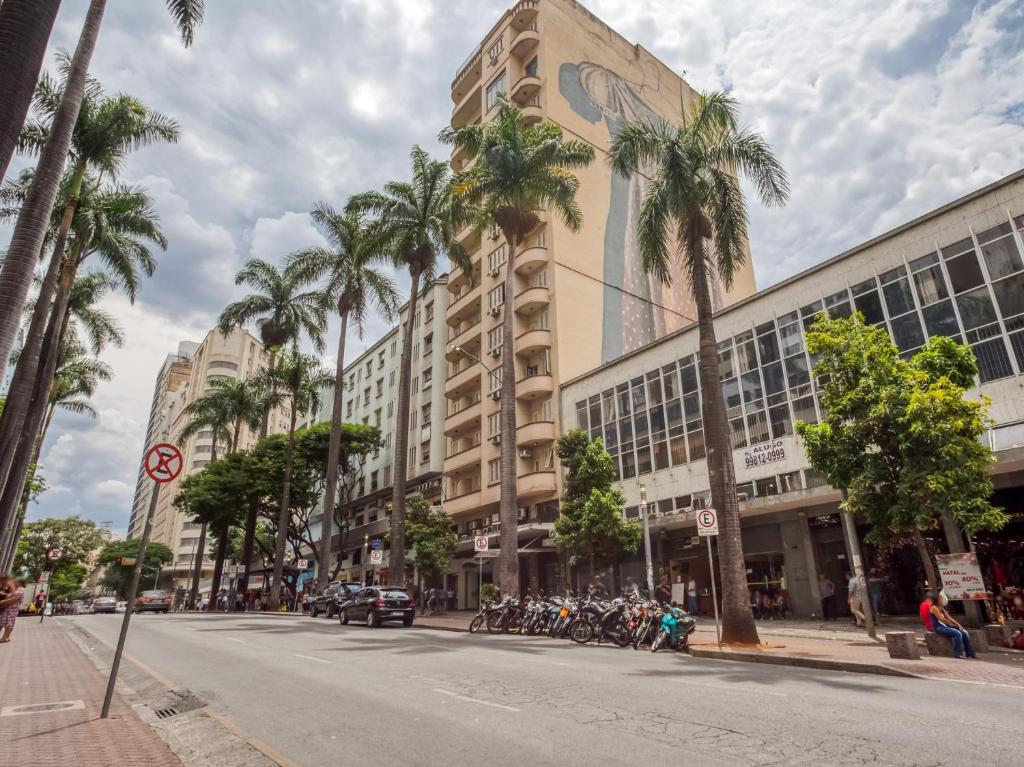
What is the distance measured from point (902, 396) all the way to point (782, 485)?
9.55m

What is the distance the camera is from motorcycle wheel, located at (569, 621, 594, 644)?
56.5 feet

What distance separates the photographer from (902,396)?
1439 cm

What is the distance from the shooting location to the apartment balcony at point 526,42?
4153 centimetres

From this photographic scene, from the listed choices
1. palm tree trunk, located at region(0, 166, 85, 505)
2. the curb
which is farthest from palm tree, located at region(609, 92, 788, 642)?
palm tree trunk, located at region(0, 166, 85, 505)

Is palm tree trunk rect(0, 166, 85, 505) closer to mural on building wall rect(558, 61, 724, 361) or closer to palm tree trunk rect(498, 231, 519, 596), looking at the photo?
palm tree trunk rect(498, 231, 519, 596)

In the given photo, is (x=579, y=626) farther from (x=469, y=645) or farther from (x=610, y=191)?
(x=610, y=191)

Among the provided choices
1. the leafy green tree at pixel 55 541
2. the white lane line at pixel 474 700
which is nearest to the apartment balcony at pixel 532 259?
the white lane line at pixel 474 700

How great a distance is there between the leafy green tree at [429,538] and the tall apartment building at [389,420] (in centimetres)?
734

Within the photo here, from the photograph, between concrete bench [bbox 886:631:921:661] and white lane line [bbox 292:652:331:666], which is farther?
white lane line [bbox 292:652:331:666]

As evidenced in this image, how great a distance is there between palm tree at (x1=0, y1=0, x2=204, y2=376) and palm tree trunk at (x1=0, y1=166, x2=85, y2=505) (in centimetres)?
421

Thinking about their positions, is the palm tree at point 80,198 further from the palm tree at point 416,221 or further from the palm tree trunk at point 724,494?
the palm tree trunk at point 724,494

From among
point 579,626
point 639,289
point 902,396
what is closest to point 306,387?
point 639,289

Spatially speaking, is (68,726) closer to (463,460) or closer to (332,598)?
(332,598)

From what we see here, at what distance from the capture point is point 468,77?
48469 mm
